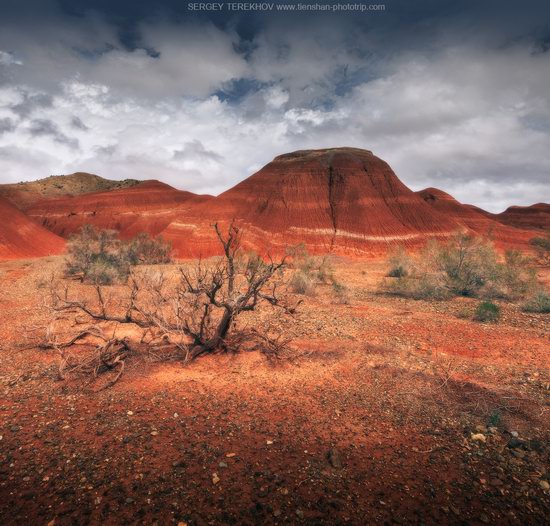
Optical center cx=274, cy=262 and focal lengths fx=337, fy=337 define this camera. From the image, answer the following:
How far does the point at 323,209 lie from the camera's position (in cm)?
4494

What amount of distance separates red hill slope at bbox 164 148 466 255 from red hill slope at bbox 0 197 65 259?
13.0 metres

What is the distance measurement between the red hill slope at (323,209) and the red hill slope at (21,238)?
511 inches

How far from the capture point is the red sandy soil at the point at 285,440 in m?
2.92

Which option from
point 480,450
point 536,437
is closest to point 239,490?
point 480,450

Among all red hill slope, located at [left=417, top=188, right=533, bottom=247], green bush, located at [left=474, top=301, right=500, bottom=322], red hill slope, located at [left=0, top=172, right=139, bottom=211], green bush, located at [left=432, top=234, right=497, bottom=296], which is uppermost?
red hill slope, located at [left=0, top=172, right=139, bottom=211]

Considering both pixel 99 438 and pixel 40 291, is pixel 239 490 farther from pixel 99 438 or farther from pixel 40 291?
pixel 40 291

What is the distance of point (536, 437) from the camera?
3.98 meters

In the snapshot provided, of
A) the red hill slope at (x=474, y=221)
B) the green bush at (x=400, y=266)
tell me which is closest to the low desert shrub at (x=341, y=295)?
the green bush at (x=400, y=266)

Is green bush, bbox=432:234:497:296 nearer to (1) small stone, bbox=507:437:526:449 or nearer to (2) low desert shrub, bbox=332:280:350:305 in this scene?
(2) low desert shrub, bbox=332:280:350:305

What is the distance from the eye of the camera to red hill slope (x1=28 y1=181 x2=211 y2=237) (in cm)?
5334

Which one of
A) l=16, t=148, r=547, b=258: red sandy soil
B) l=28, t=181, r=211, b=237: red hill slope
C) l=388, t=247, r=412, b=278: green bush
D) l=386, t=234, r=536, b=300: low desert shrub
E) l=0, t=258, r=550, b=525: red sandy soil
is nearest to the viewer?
l=0, t=258, r=550, b=525: red sandy soil

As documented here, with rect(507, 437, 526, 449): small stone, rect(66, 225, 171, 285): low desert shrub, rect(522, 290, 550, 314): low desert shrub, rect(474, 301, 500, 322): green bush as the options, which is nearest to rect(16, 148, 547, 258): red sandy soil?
rect(66, 225, 171, 285): low desert shrub

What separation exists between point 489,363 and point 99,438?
6.57m

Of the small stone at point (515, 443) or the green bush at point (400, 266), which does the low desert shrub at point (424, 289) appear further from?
the small stone at point (515, 443)
